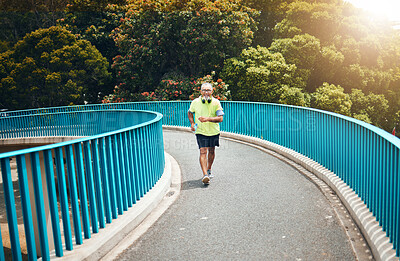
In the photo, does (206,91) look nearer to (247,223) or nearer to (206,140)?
(206,140)

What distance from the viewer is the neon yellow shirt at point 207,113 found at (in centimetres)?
739

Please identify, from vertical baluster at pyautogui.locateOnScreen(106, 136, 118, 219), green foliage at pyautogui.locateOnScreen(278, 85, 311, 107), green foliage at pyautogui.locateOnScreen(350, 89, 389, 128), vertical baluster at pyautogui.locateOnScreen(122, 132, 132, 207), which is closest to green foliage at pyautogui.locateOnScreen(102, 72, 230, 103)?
green foliage at pyautogui.locateOnScreen(278, 85, 311, 107)

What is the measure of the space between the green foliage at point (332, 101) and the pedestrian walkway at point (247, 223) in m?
20.7

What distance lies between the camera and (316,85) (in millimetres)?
31203

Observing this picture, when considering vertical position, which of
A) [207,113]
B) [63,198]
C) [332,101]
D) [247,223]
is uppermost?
[207,113]

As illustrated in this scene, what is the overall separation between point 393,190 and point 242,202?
2.64m

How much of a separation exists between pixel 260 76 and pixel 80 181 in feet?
74.4

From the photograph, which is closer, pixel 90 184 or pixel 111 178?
pixel 90 184

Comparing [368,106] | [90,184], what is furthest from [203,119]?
[368,106]

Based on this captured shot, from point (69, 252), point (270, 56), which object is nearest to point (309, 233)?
point (69, 252)

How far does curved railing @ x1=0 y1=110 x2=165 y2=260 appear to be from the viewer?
330 cm

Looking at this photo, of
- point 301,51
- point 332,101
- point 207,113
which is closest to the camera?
point 207,113

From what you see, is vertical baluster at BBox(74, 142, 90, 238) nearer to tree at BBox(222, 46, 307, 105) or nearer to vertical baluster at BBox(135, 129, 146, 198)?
vertical baluster at BBox(135, 129, 146, 198)

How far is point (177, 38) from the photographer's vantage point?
27844 mm
